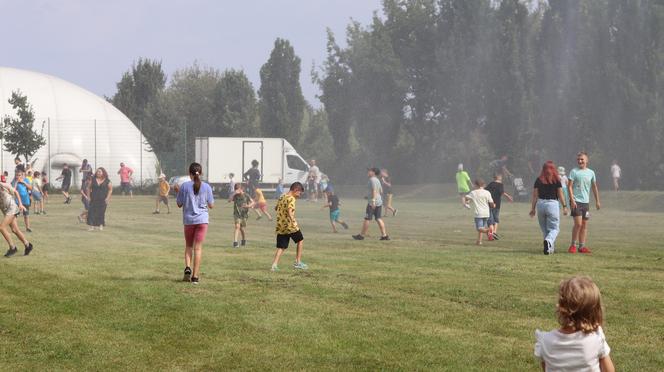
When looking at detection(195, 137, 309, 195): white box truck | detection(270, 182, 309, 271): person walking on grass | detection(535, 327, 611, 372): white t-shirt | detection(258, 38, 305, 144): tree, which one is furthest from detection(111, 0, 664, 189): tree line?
detection(535, 327, 611, 372): white t-shirt

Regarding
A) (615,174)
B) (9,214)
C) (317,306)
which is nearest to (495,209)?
(9,214)

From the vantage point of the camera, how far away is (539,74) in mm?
62031

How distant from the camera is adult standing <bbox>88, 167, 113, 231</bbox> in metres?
31.0

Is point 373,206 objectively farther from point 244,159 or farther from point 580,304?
point 244,159

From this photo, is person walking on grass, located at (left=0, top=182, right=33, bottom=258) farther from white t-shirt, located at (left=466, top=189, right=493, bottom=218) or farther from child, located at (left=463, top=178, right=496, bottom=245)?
white t-shirt, located at (left=466, top=189, right=493, bottom=218)

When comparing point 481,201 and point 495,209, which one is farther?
point 495,209

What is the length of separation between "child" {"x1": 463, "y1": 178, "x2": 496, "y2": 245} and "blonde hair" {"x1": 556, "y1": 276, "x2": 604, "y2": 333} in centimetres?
1823

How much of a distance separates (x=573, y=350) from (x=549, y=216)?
1428 centimetres

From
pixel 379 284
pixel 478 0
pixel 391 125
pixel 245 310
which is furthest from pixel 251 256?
pixel 391 125

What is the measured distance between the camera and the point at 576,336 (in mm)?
6027

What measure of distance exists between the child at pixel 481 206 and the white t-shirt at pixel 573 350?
18.1 m

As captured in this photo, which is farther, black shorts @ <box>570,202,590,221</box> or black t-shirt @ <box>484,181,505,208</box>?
black t-shirt @ <box>484,181,505,208</box>

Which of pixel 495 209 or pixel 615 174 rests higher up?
pixel 615 174

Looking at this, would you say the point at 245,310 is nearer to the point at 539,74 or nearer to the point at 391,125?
the point at 539,74
